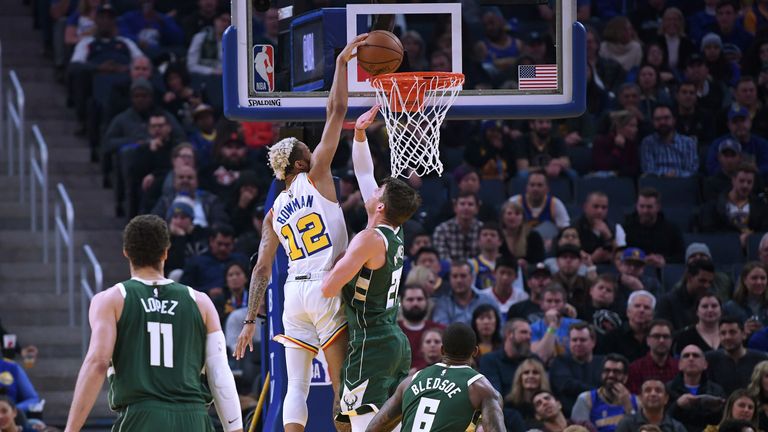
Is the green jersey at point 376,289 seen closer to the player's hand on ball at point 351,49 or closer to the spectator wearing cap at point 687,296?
the player's hand on ball at point 351,49

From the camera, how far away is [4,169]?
17.2 meters

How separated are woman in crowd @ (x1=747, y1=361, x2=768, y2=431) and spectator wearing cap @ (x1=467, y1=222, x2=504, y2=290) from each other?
3.04 m

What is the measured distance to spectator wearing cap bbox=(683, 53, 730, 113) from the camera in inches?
702

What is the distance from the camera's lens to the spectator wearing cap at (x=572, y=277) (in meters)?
13.9

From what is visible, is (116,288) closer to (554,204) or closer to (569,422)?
(569,422)

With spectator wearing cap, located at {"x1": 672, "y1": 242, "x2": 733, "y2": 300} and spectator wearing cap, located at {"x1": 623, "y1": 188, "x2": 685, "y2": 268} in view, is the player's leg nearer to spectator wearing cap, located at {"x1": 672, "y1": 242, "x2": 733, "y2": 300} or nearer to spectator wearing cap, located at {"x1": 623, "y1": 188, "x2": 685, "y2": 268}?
spectator wearing cap, located at {"x1": 672, "y1": 242, "x2": 733, "y2": 300}

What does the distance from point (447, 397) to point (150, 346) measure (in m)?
1.89

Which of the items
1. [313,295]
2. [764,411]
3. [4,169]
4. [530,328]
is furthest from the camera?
[4,169]

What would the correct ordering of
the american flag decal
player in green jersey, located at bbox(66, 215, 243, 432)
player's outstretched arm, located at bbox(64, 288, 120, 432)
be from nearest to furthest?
player's outstretched arm, located at bbox(64, 288, 120, 432) < player in green jersey, located at bbox(66, 215, 243, 432) < the american flag decal

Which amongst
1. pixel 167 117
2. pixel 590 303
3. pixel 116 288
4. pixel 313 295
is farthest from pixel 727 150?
pixel 116 288

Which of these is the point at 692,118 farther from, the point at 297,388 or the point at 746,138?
the point at 297,388

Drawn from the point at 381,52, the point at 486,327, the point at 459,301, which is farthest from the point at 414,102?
the point at 459,301

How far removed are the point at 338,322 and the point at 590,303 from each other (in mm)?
5129

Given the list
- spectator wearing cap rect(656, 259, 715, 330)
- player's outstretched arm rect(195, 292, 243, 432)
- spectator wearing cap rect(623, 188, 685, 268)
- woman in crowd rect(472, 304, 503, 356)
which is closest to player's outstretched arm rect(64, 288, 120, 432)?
player's outstretched arm rect(195, 292, 243, 432)
